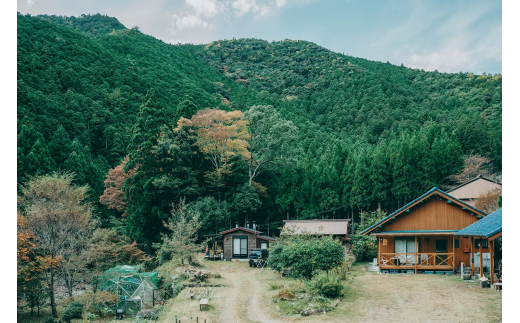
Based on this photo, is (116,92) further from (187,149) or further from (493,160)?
(493,160)

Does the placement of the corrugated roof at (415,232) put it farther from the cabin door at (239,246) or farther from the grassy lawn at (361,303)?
the cabin door at (239,246)

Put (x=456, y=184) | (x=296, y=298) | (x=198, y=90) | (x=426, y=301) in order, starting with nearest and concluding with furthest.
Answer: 1. (x=426, y=301)
2. (x=296, y=298)
3. (x=456, y=184)
4. (x=198, y=90)

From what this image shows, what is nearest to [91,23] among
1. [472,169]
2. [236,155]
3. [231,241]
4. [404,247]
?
[236,155]

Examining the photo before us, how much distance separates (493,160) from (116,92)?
4744cm

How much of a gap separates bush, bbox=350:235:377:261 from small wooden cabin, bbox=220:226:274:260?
677cm

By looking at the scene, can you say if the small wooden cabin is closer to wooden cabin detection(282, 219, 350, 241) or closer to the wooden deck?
wooden cabin detection(282, 219, 350, 241)

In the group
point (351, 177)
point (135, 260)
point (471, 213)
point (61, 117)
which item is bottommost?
point (135, 260)

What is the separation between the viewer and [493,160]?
4247 centimetres

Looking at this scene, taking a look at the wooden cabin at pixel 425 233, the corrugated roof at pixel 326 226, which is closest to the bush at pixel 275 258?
the wooden cabin at pixel 425 233

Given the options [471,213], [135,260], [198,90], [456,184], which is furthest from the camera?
[198,90]

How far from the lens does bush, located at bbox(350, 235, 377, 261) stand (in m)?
28.0

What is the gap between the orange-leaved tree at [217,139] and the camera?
117 feet
